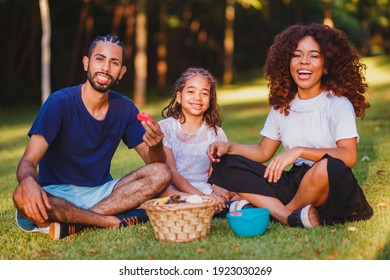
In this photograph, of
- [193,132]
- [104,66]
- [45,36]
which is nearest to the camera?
[104,66]

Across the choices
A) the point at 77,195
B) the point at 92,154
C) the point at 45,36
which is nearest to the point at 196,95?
the point at 92,154

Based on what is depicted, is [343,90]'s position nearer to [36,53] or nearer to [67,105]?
[67,105]

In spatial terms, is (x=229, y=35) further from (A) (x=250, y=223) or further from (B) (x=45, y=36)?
(A) (x=250, y=223)

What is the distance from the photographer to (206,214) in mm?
4113

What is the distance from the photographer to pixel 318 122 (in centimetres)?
466

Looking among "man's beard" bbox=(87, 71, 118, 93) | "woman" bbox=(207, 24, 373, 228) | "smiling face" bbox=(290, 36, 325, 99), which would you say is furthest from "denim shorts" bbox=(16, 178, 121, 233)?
"smiling face" bbox=(290, 36, 325, 99)

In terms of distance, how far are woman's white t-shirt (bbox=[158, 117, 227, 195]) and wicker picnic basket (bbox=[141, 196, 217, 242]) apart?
1.25 m

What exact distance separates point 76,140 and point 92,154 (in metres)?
0.19

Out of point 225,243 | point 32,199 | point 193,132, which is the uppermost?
point 193,132

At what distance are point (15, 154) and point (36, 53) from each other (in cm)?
1559

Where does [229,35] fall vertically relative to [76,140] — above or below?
above

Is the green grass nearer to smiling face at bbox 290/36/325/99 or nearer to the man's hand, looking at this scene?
the man's hand

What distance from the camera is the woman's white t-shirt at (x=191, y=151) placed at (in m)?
5.39
